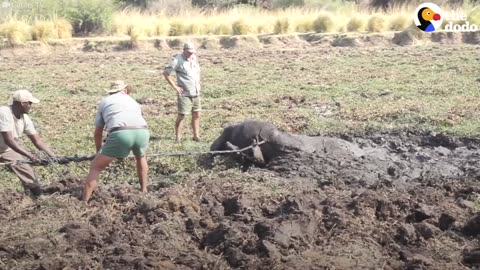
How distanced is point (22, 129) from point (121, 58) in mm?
15141

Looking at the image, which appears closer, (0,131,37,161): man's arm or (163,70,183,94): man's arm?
(0,131,37,161): man's arm

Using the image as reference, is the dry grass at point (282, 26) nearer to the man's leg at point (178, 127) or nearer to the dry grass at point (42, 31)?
the dry grass at point (42, 31)

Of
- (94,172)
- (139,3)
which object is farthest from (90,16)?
(94,172)

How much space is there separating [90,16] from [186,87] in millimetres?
18956

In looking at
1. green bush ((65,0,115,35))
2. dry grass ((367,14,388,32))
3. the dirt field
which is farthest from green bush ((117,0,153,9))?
the dirt field

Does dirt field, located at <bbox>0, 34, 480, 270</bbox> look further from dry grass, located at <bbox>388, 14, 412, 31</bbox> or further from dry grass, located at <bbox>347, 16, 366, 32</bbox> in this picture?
dry grass, located at <bbox>347, 16, 366, 32</bbox>

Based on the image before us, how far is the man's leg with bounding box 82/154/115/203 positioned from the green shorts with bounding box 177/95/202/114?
3.23m

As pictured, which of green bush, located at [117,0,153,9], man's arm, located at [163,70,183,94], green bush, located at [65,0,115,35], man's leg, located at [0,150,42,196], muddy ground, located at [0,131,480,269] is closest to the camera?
muddy ground, located at [0,131,480,269]

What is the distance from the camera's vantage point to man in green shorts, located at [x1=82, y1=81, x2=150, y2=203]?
7676 mm

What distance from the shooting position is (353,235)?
266 inches

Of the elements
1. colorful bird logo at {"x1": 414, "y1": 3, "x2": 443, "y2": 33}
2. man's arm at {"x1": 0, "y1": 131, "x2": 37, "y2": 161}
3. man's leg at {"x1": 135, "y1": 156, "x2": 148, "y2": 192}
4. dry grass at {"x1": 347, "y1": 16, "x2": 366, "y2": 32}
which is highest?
man's arm at {"x1": 0, "y1": 131, "x2": 37, "y2": 161}

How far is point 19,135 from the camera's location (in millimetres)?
8211

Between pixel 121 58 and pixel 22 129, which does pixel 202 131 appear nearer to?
pixel 22 129

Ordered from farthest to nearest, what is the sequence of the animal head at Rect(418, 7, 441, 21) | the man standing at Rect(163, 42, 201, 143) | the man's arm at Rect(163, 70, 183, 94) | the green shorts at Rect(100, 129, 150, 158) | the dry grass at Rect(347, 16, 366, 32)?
the dry grass at Rect(347, 16, 366, 32)
the animal head at Rect(418, 7, 441, 21)
the man standing at Rect(163, 42, 201, 143)
the man's arm at Rect(163, 70, 183, 94)
the green shorts at Rect(100, 129, 150, 158)
